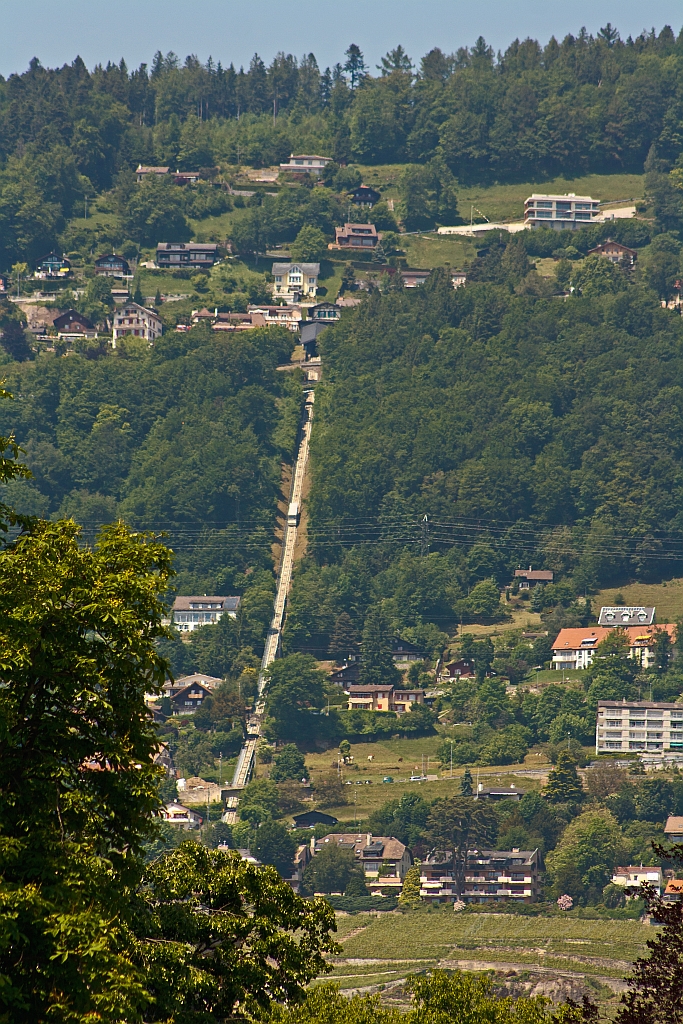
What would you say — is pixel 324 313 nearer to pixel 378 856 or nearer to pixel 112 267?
pixel 112 267

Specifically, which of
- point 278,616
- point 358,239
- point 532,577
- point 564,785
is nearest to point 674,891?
point 564,785

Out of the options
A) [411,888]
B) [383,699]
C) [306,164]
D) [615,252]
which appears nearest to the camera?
[411,888]

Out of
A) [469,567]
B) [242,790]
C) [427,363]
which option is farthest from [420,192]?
[242,790]

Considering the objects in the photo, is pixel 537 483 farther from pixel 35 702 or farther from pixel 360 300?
pixel 35 702

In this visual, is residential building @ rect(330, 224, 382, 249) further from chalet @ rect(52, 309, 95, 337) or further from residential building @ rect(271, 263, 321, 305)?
chalet @ rect(52, 309, 95, 337)

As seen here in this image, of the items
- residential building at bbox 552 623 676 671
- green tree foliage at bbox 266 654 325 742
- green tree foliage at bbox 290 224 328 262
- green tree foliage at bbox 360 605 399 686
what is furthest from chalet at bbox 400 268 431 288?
green tree foliage at bbox 266 654 325 742

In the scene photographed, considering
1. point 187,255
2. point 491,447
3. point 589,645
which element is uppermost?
point 187,255

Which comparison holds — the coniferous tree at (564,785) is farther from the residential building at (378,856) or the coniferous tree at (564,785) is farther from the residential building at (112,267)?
the residential building at (112,267)

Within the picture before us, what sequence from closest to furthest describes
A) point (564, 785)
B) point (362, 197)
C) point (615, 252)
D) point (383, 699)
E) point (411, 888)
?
point (411, 888)
point (564, 785)
point (383, 699)
point (615, 252)
point (362, 197)
